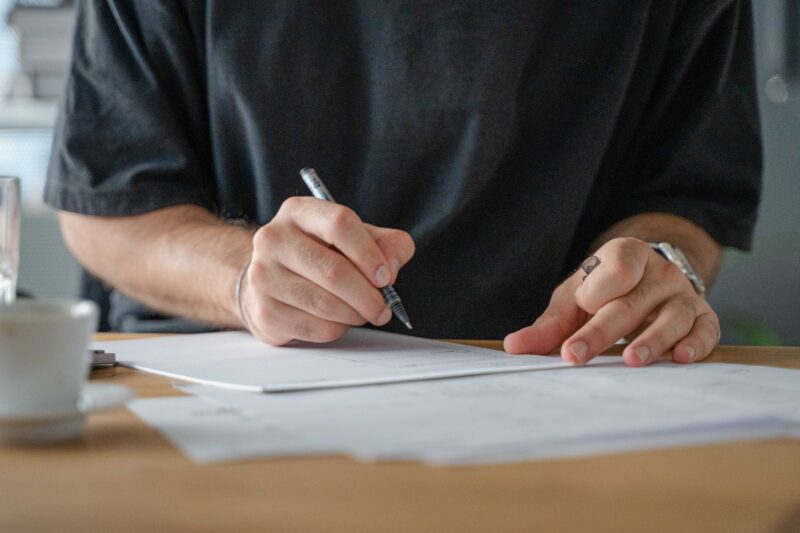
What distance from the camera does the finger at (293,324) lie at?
0.91 meters

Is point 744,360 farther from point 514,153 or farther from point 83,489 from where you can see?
point 83,489

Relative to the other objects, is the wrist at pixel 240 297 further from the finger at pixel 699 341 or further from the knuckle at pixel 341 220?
the finger at pixel 699 341

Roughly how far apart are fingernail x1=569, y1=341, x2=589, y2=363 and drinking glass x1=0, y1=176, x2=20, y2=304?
19.0 inches

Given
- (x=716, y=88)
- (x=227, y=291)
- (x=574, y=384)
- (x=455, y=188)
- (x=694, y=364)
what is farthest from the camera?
(x=716, y=88)

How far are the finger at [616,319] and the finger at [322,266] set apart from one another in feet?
0.59

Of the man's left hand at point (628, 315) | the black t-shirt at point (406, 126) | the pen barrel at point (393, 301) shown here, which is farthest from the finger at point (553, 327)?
the black t-shirt at point (406, 126)

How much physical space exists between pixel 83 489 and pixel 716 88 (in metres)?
1.25

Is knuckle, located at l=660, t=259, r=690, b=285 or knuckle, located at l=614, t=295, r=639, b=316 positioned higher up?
knuckle, located at l=660, t=259, r=690, b=285

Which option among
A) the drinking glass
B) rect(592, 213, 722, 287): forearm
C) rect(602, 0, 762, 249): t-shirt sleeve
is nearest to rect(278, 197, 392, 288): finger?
the drinking glass

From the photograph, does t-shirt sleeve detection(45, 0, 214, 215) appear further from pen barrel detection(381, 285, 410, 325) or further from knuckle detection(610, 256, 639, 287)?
knuckle detection(610, 256, 639, 287)

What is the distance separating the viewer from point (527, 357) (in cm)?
86

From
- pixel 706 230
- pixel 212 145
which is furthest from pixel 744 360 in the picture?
pixel 212 145

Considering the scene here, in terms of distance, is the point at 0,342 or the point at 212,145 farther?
the point at 212,145

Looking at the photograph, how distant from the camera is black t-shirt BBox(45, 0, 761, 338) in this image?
1291mm
